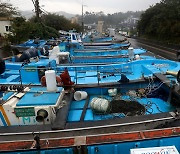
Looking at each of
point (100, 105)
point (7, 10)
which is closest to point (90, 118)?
point (100, 105)

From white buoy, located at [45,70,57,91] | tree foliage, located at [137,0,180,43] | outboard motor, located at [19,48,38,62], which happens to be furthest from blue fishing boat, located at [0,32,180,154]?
tree foliage, located at [137,0,180,43]

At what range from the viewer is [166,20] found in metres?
40.1

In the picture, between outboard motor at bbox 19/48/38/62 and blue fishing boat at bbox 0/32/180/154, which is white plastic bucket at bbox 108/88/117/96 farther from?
outboard motor at bbox 19/48/38/62

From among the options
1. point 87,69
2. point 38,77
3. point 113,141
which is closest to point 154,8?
Answer: point 87,69

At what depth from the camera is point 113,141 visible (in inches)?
153

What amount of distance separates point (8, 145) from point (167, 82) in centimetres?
505

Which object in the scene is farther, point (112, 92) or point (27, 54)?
point (27, 54)

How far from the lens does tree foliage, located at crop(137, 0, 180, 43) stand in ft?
123

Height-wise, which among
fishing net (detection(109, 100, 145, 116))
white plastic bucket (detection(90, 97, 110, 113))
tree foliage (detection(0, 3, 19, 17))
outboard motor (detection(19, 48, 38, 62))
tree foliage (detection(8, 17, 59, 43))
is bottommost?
fishing net (detection(109, 100, 145, 116))

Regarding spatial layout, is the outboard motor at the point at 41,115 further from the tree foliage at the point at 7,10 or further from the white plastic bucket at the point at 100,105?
the tree foliage at the point at 7,10

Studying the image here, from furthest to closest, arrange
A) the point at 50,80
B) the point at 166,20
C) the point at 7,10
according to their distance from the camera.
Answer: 1. the point at 166,20
2. the point at 7,10
3. the point at 50,80

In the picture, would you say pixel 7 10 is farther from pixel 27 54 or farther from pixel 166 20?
pixel 166 20

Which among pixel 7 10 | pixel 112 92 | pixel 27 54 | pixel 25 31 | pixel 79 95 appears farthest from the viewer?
pixel 7 10

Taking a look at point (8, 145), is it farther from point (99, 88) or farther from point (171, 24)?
point (171, 24)
